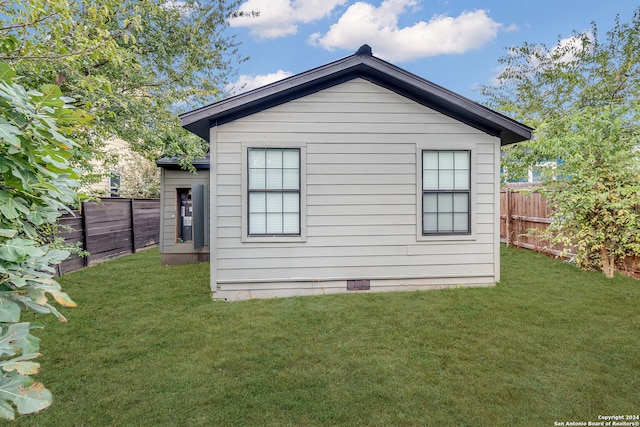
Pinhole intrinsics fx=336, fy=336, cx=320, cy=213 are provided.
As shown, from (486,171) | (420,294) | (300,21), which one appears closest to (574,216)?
(486,171)

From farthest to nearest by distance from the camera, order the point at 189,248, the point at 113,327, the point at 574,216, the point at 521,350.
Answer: the point at 189,248 < the point at 574,216 < the point at 113,327 < the point at 521,350

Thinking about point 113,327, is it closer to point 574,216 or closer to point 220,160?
point 220,160

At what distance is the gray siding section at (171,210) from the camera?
775 cm

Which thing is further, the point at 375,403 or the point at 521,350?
the point at 521,350

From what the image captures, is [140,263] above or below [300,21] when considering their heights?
below

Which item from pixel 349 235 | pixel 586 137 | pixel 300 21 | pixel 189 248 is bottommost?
pixel 189 248

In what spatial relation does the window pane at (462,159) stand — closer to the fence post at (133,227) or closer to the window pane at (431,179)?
the window pane at (431,179)

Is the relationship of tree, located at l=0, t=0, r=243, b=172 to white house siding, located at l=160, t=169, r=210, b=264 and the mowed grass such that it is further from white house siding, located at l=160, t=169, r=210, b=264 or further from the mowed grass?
the mowed grass

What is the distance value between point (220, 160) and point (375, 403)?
401 cm

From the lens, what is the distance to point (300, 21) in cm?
1379

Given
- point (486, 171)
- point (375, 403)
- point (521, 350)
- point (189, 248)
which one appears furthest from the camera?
point (189, 248)

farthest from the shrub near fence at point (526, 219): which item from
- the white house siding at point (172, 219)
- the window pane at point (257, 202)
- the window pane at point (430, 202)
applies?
the white house siding at point (172, 219)

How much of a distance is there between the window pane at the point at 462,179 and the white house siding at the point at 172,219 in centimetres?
555

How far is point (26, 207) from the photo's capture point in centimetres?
119
